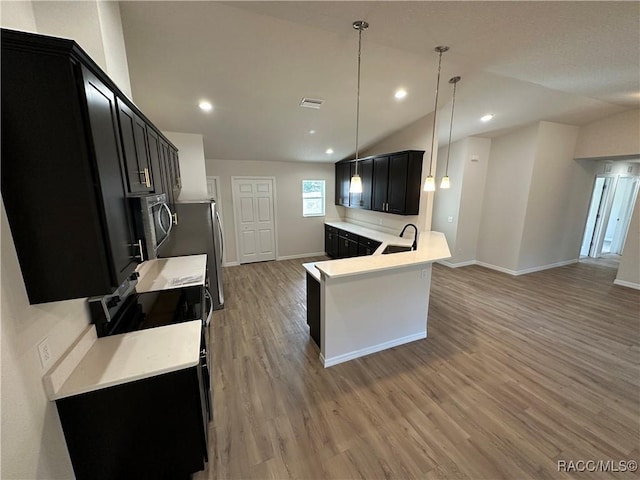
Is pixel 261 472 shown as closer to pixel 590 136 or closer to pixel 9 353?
pixel 9 353

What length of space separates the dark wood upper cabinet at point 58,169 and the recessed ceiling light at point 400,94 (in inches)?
128

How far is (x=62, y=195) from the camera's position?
0.95m

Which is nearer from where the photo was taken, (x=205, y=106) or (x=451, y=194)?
(x=205, y=106)

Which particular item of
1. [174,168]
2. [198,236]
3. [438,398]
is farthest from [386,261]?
[174,168]

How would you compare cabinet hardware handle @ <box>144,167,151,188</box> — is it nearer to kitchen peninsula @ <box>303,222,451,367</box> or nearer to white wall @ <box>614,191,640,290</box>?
kitchen peninsula @ <box>303,222,451,367</box>

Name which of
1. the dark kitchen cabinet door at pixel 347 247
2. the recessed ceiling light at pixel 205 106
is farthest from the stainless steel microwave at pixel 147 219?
the dark kitchen cabinet door at pixel 347 247

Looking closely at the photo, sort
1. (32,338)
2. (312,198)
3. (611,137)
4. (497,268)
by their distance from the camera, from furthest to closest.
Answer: (312,198) < (497,268) < (611,137) < (32,338)

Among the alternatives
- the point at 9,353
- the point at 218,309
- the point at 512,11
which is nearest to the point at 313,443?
the point at 9,353

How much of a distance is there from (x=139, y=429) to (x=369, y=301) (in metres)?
2.01

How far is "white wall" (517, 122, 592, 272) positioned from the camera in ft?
15.9

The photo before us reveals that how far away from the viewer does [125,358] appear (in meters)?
1.40

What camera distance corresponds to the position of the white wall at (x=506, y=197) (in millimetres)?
4902

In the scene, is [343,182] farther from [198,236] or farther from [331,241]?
[198,236]

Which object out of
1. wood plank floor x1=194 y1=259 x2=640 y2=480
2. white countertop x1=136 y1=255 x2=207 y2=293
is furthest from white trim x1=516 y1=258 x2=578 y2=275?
white countertop x1=136 y1=255 x2=207 y2=293
